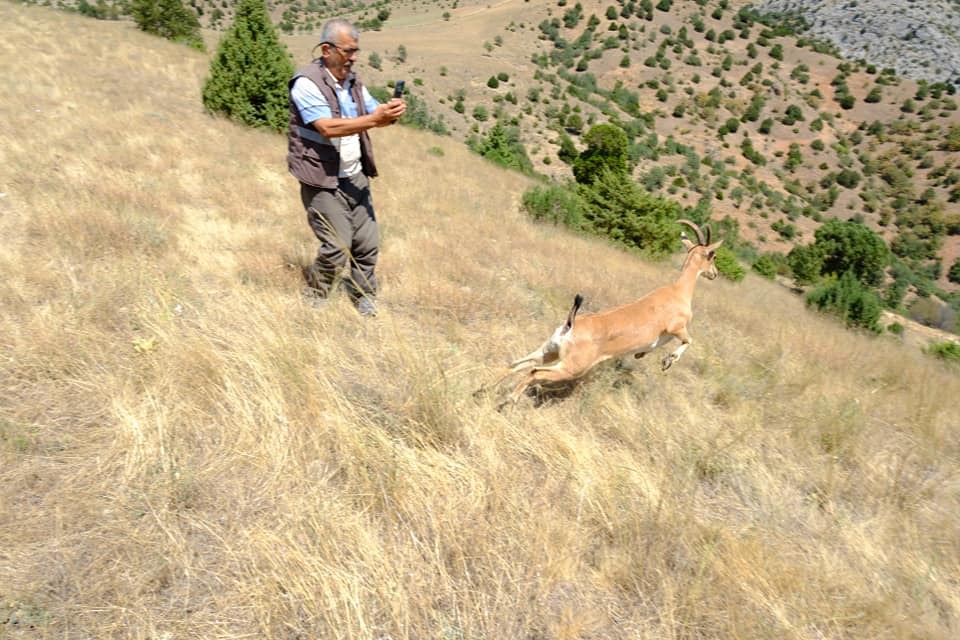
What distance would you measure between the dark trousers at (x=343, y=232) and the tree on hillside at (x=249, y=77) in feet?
30.1

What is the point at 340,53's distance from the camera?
3.43 meters

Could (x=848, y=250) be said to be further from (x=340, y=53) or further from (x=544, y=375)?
(x=340, y=53)

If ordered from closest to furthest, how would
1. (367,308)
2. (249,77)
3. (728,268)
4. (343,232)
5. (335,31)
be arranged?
(335,31), (343,232), (367,308), (249,77), (728,268)

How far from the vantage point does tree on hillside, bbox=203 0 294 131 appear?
37.2 ft

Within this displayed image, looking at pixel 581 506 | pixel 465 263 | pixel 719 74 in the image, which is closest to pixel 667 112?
pixel 719 74

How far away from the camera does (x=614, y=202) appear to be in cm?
1459

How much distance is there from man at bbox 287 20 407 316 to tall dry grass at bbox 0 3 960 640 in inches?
14.4

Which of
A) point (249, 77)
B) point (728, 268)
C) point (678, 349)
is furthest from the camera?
point (728, 268)

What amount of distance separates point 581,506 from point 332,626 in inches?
48.2

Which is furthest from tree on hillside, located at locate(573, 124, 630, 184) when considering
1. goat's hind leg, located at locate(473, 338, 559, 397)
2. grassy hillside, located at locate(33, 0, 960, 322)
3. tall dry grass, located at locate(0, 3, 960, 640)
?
goat's hind leg, located at locate(473, 338, 559, 397)

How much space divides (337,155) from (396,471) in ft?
7.97

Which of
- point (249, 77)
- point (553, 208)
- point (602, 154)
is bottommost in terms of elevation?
point (602, 154)

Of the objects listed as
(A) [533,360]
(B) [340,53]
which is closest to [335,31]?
(B) [340,53]

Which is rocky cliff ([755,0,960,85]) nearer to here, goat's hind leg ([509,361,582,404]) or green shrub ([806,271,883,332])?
green shrub ([806,271,883,332])
